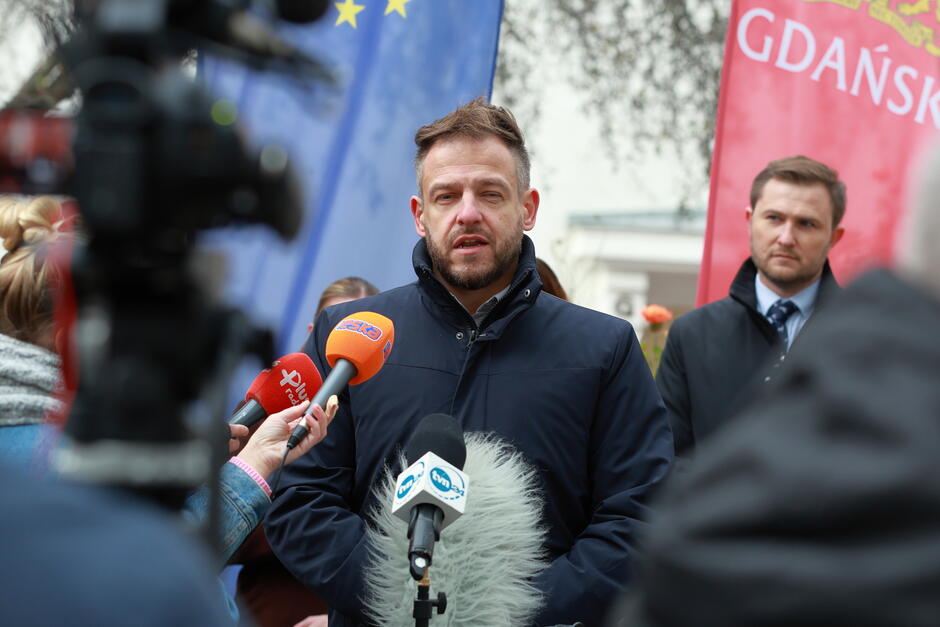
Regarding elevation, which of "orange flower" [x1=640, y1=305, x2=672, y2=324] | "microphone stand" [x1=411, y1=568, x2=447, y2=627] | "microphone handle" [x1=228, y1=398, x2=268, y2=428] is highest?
"orange flower" [x1=640, y1=305, x2=672, y2=324]

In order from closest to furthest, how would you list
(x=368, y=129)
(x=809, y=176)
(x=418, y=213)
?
(x=418, y=213) < (x=809, y=176) < (x=368, y=129)

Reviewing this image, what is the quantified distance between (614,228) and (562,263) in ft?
20.1

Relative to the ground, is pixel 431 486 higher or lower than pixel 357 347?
lower

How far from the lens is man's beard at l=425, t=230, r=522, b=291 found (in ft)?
12.1

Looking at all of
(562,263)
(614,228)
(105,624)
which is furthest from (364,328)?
(614,228)

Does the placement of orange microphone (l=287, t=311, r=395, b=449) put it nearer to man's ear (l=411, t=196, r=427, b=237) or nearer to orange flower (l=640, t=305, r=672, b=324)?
man's ear (l=411, t=196, r=427, b=237)

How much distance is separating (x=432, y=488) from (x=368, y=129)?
3664 millimetres

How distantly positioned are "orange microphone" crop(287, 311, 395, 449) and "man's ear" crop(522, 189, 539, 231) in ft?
2.65

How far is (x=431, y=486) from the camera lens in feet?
8.87

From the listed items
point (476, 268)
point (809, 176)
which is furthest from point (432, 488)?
point (809, 176)

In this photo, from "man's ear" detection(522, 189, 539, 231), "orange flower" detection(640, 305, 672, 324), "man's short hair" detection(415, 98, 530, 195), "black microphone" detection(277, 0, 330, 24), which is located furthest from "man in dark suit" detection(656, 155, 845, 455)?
"black microphone" detection(277, 0, 330, 24)

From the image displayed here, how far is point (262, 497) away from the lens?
286cm

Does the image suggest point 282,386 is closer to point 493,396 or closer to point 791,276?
point 493,396

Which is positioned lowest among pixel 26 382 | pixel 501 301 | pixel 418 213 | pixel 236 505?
pixel 236 505
